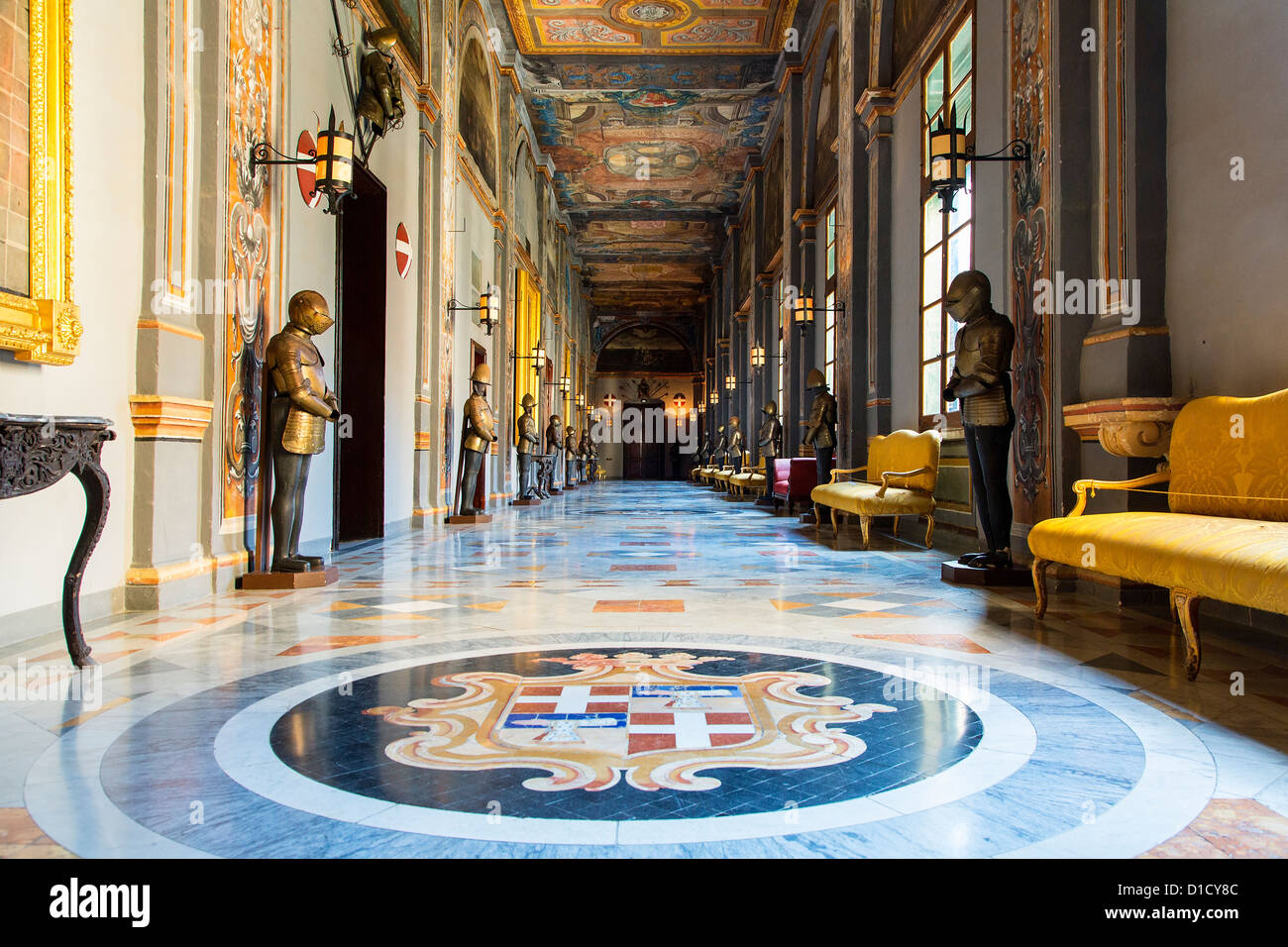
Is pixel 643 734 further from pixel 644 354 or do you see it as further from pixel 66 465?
pixel 644 354

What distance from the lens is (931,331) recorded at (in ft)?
28.7

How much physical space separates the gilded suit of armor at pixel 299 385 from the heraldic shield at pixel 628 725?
2620 millimetres

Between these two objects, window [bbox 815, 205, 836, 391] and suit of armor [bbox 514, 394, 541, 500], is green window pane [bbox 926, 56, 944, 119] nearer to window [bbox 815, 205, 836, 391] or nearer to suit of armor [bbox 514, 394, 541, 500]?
window [bbox 815, 205, 836, 391]

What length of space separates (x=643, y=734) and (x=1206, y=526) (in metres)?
2.39

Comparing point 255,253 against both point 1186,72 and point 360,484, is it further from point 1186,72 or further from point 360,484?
point 1186,72

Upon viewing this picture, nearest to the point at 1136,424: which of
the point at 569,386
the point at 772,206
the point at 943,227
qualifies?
the point at 943,227

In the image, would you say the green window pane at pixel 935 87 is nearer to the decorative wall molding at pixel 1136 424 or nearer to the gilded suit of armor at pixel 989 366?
the gilded suit of armor at pixel 989 366

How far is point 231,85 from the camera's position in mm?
4715

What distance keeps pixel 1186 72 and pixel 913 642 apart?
342 centimetres

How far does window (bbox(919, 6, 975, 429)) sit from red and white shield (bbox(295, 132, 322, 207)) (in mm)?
5187

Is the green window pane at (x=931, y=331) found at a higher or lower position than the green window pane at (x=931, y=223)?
lower

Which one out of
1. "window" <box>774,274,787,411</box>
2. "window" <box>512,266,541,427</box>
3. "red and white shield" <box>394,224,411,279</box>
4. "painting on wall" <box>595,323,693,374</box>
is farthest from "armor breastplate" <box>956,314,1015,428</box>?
"painting on wall" <box>595,323,693,374</box>

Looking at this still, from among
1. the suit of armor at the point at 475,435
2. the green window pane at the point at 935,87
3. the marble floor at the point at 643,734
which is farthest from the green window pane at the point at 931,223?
the marble floor at the point at 643,734

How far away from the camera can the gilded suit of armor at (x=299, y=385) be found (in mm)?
4719
